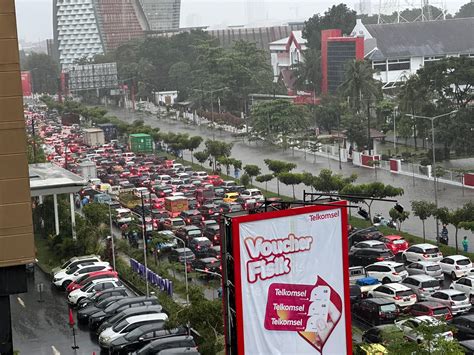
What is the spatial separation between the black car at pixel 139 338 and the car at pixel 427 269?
717 cm

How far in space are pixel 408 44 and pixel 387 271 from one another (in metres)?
46.9


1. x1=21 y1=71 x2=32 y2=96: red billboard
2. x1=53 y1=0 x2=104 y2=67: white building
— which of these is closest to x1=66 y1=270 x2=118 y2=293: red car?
x1=21 y1=71 x2=32 y2=96: red billboard

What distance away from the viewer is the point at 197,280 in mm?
23266

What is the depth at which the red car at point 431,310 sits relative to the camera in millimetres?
18913

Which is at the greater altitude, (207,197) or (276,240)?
(276,240)

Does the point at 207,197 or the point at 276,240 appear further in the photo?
the point at 207,197

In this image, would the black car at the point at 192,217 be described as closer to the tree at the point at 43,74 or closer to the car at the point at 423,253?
the car at the point at 423,253

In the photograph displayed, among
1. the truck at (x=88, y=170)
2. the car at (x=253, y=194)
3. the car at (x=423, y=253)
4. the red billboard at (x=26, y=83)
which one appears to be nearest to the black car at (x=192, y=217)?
the car at (x=253, y=194)

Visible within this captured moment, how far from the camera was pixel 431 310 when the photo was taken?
62.2ft

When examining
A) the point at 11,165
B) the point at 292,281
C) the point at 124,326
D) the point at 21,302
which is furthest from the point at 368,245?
the point at 11,165

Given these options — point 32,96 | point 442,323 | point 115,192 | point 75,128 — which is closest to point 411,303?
point 442,323

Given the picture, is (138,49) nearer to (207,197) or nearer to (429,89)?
(429,89)

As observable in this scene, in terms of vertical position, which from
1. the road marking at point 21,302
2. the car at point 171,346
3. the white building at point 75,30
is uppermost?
the white building at point 75,30

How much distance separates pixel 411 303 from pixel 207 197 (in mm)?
15124
